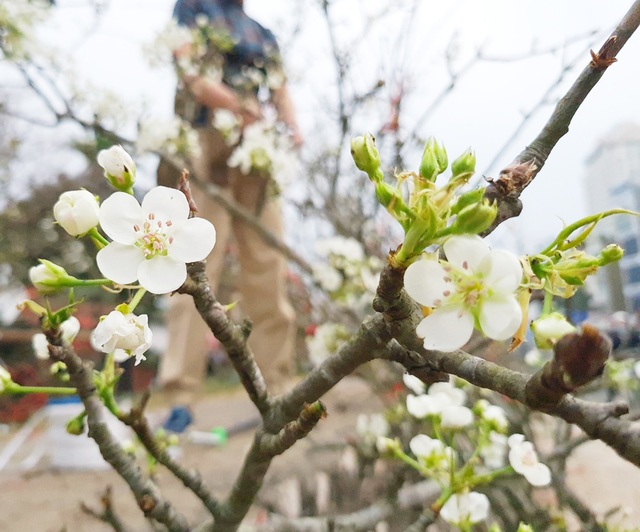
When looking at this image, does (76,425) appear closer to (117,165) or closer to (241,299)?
(117,165)

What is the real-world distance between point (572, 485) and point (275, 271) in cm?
80

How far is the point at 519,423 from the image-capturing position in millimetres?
873

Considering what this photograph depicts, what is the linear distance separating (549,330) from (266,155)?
93 centimetres

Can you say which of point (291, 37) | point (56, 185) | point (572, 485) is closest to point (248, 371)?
point (572, 485)

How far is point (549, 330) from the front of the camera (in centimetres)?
18

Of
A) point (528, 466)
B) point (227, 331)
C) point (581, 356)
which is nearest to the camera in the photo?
point (581, 356)

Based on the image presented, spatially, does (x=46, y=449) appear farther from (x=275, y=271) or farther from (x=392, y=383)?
(x=392, y=383)

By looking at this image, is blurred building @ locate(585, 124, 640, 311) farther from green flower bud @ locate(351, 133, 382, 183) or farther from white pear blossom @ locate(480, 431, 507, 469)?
green flower bud @ locate(351, 133, 382, 183)

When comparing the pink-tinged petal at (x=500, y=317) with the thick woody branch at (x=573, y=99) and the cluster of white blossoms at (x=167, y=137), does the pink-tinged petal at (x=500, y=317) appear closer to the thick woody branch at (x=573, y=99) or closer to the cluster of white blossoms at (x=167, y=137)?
the thick woody branch at (x=573, y=99)

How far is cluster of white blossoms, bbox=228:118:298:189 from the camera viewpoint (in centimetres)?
106

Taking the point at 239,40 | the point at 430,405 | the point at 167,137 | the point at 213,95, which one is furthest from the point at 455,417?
the point at 239,40

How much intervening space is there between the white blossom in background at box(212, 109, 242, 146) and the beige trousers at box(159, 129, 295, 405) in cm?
8

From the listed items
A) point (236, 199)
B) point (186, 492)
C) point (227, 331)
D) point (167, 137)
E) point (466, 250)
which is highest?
point (466, 250)

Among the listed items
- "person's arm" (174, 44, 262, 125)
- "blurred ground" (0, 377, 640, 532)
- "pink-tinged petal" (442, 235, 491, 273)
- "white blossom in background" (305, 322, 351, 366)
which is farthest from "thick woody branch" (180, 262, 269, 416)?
"person's arm" (174, 44, 262, 125)
